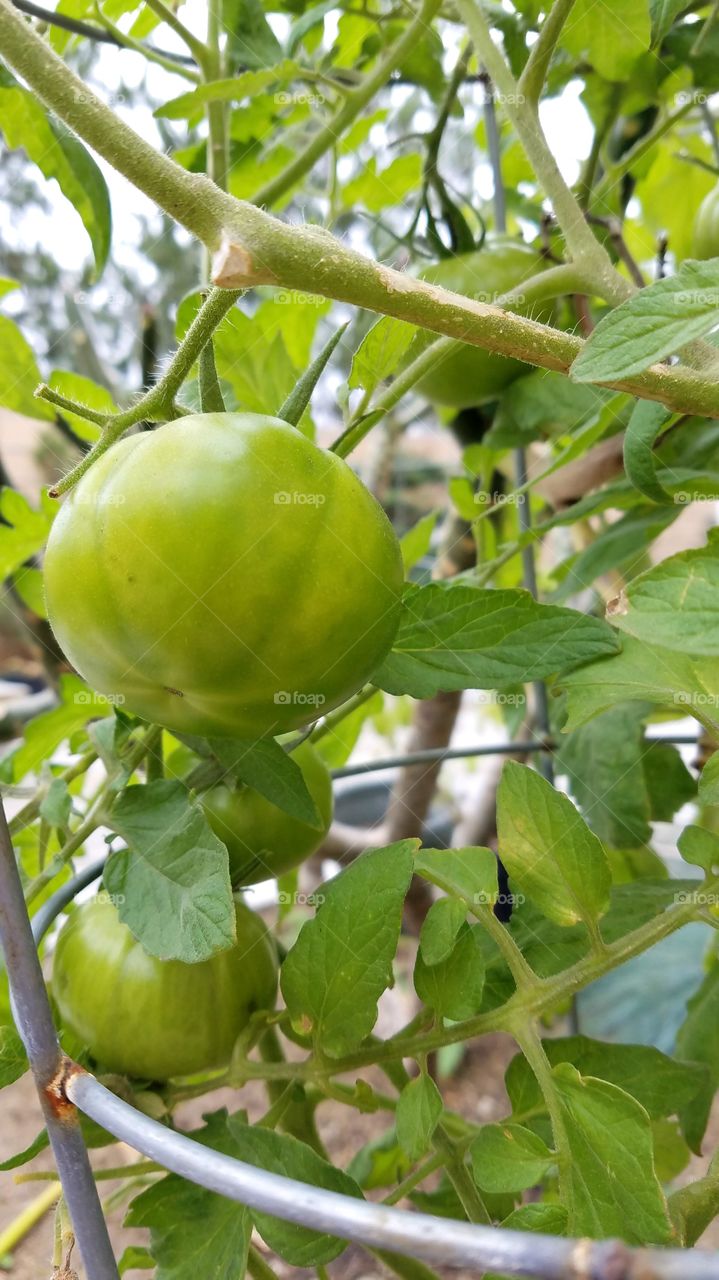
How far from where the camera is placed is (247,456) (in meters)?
0.31

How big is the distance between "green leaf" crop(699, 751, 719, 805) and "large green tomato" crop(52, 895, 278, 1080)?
0.23m

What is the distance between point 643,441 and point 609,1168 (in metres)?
0.30

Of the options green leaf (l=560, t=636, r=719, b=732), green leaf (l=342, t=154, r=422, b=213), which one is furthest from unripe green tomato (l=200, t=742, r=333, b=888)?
green leaf (l=342, t=154, r=422, b=213)

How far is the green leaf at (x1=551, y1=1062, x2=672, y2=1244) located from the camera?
32cm

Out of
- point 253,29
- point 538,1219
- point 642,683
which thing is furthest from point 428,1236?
point 253,29

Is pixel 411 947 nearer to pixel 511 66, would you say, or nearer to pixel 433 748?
pixel 433 748

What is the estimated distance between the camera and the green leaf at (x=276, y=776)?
0.38 meters

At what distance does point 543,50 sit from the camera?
444 millimetres

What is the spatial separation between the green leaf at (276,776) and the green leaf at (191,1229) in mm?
133

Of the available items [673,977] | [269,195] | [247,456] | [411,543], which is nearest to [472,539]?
[411,543]

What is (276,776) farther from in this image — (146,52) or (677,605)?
(146,52)

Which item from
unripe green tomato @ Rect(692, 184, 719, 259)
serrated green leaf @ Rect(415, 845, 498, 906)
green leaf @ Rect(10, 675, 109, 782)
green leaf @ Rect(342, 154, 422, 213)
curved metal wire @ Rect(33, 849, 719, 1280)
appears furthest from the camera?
green leaf @ Rect(342, 154, 422, 213)

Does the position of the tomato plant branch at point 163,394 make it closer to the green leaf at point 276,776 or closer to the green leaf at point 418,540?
the green leaf at point 276,776

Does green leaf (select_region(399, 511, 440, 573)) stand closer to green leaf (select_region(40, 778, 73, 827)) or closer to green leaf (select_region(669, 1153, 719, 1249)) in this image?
green leaf (select_region(40, 778, 73, 827))
